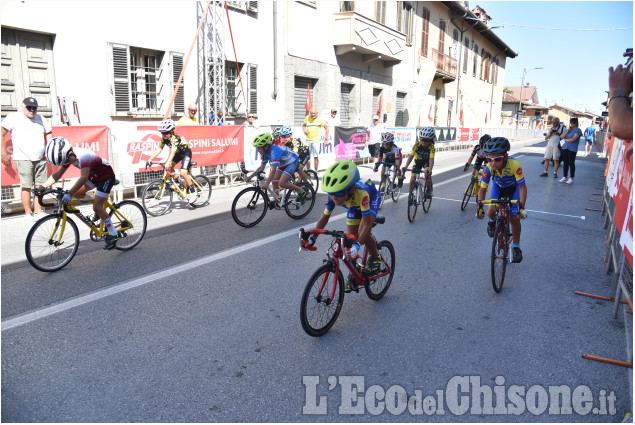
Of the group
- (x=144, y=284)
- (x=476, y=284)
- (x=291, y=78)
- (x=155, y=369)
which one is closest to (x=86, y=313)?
(x=144, y=284)

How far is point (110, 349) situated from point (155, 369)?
541mm

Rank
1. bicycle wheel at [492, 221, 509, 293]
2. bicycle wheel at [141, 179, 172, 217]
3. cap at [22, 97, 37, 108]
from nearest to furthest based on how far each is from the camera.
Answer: bicycle wheel at [492, 221, 509, 293], cap at [22, 97, 37, 108], bicycle wheel at [141, 179, 172, 217]

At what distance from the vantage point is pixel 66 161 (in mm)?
5434

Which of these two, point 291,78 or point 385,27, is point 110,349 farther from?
point 385,27

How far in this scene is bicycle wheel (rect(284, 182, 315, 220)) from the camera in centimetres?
820

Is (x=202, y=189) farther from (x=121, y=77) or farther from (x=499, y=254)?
(x=499, y=254)

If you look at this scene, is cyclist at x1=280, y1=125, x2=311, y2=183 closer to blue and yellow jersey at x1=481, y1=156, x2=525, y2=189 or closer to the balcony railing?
blue and yellow jersey at x1=481, y1=156, x2=525, y2=189

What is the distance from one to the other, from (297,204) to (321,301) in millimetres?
4593

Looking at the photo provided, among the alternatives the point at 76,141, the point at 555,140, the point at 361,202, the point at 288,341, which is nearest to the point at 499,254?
the point at 361,202

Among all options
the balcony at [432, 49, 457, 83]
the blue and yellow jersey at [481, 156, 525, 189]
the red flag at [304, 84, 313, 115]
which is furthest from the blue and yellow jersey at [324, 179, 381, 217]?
the balcony at [432, 49, 457, 83]

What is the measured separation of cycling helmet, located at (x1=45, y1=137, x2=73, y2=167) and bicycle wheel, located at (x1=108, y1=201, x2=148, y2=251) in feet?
3.32

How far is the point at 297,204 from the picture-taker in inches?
330

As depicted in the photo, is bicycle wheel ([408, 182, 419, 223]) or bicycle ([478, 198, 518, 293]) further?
bicycle wheel ([408, 182, 419, 223])

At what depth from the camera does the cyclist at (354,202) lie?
3783mm
